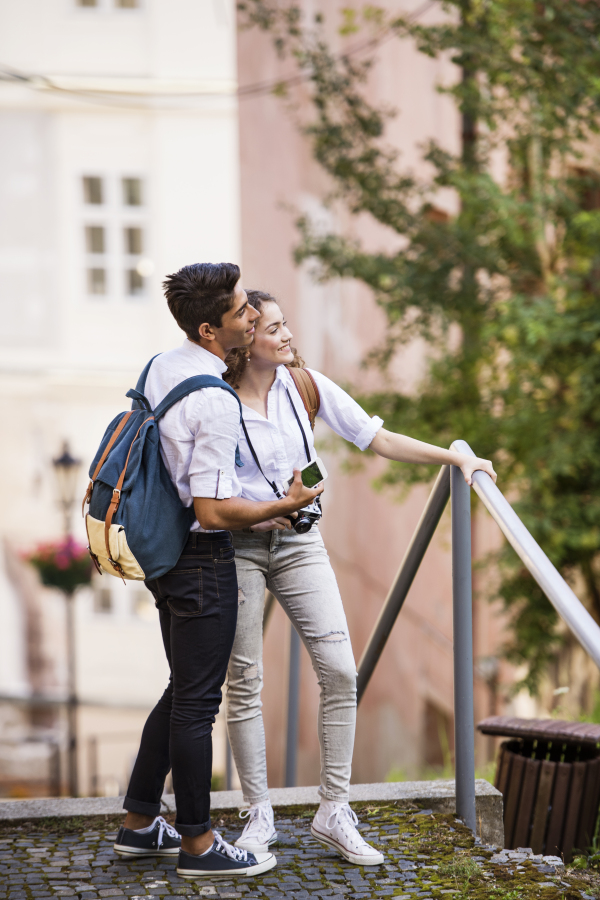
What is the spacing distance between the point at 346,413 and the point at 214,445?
0.54 meters

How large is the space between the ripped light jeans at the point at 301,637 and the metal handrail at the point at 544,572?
1.53ft

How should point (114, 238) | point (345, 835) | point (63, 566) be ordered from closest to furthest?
point (345, 835) → point (63, 566) → point (114, 238)

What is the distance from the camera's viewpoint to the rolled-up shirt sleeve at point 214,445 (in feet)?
7.07

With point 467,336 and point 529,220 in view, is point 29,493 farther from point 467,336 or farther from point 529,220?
point 529,220

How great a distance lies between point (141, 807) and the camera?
251 centimetres

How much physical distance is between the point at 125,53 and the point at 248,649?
13.2 m

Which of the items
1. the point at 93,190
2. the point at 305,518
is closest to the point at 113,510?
the point at 305,518

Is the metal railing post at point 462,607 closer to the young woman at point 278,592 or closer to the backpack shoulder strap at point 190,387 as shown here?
the young woman at point 278,592

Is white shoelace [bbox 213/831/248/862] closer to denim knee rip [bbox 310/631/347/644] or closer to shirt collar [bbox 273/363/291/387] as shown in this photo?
denim knee rip [bbox 310/631/347/644]

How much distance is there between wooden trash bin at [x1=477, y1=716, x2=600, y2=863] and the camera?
3.38 metres

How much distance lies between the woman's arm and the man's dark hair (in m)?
0.58

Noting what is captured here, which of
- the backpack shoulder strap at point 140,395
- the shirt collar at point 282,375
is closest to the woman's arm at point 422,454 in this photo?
the shirt collar at point 282,375

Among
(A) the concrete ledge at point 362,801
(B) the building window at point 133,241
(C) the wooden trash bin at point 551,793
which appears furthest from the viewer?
(B) the building window at point 133,241

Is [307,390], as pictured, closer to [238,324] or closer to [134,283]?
[238,324]
